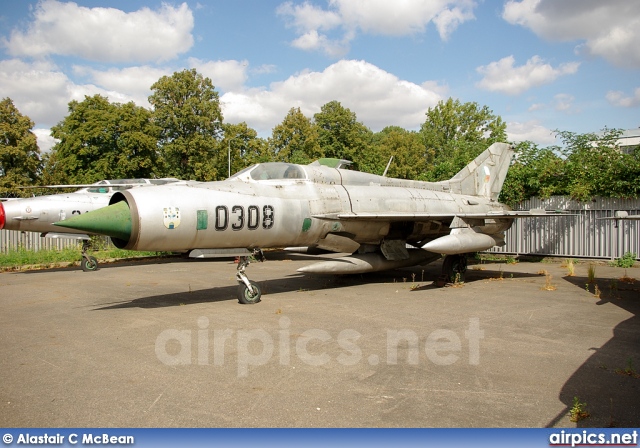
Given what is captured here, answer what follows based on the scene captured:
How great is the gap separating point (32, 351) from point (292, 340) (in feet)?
10.6

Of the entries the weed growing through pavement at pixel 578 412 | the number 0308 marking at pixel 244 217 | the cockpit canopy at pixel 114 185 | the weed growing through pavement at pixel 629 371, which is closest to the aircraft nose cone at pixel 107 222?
the number 0308 marking at pixel 244 217

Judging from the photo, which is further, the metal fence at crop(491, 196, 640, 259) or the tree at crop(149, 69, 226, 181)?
the tree at crop(149, 69, 226, 181)

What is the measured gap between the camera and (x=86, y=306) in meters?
8.88

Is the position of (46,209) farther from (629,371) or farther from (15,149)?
(15,149)

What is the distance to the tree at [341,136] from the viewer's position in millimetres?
46594

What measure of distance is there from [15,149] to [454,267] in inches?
1471

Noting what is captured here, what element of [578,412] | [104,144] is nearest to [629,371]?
[578,412]

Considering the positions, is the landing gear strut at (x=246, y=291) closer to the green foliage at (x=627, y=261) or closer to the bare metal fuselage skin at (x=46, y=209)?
the bare metal fuselage skin at (x=46, y=209)

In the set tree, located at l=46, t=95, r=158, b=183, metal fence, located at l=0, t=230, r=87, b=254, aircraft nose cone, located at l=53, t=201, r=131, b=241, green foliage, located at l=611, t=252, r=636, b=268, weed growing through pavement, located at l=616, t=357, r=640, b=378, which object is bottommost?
weed growing through pavement, located at l=616, t=357, r=640, b=378

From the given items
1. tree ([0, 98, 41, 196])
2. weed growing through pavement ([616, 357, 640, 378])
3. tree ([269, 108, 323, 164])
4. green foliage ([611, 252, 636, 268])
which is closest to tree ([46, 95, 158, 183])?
tree ([0, 98, 41, 196])

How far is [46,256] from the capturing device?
18.1m

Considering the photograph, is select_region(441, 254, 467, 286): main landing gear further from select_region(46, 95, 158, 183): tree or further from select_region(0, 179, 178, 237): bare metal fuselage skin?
select_region(46, 95, 158, 183): tree

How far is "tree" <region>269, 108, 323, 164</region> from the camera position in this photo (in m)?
42.5

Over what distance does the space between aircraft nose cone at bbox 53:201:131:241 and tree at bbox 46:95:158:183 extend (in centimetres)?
2842
